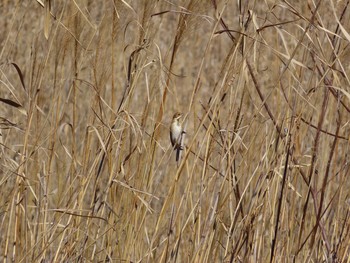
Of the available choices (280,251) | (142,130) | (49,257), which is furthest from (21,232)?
(280,251)

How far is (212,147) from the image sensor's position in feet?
4.96

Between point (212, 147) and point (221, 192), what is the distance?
0.09 metres

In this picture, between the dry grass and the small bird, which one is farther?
the small bird

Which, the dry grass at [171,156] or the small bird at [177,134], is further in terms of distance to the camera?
the small bird at [177,134]

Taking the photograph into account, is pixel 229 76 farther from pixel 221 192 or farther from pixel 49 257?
pixel 49 257

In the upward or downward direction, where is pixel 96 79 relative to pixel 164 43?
upward

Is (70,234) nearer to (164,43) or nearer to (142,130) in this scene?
(142,130)

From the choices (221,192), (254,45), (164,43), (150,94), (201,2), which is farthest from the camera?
(164,43)

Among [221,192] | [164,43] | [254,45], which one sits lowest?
[164,43]

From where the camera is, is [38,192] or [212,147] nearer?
[212,147]

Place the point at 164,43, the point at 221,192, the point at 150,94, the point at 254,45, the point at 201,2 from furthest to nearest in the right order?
the point at 164,43
the point at 150,94
the point at 221,192
the point at 254,45
the point at 201,2

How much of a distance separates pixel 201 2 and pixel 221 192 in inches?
14.6

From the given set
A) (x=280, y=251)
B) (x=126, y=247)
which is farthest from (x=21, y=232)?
(x=280, y=251)

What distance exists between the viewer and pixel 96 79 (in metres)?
1.48
